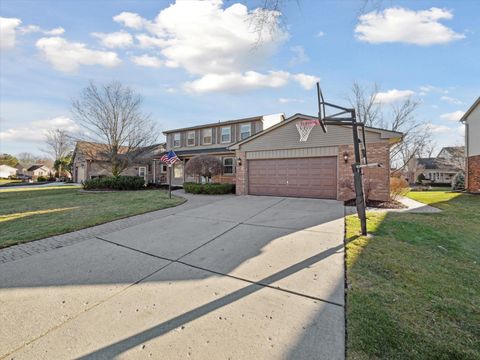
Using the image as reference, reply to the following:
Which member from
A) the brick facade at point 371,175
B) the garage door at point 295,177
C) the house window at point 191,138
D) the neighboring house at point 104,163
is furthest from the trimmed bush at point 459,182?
the neighboring house at point 104,163

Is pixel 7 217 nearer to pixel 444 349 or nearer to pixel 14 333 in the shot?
pixel 14 333

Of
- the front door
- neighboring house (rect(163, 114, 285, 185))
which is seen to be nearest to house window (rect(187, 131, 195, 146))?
neighboring house (rect(163, 114, 285, 185))

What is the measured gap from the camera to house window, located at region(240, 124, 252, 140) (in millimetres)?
17664

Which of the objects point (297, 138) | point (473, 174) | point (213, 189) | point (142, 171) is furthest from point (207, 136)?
point (473, 174)

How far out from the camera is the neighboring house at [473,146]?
13.9 metres

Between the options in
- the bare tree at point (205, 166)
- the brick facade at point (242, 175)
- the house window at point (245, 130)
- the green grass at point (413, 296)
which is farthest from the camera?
the house window at point (245, 130)

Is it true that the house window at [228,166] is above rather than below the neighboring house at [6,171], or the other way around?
below

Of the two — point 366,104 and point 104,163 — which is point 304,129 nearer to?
point 366,104

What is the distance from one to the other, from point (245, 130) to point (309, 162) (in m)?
8.17

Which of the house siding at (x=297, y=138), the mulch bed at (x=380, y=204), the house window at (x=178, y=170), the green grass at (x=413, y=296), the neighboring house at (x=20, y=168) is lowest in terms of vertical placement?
the green grass at (x=413, y=296)

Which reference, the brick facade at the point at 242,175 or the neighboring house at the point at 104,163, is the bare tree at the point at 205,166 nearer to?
the brick facade at the point at 242,175

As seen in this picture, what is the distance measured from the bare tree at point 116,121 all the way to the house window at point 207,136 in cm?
425

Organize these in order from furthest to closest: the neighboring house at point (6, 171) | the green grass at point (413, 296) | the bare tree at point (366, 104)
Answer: the neighboring house at point (6, 171) < the bare tree at point (366, 104) < the green grass at point (413, 296)

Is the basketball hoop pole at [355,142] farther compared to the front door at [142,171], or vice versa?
the front door at [142,171]
